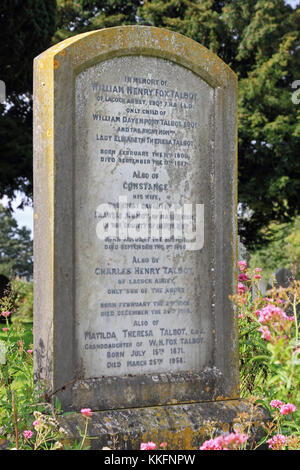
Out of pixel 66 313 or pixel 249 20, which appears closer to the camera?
pixel 66 313

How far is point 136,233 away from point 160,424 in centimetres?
115

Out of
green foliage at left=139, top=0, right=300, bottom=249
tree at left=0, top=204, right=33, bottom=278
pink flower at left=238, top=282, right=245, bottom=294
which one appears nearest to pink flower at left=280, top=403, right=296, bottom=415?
pink flower at left=238, top=282, right=245, bottom=294

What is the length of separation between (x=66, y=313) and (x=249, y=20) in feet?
56.4

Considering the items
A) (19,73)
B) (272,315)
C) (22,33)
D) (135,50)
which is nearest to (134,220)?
(135,50)

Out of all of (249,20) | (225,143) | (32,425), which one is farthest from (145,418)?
(249,20)

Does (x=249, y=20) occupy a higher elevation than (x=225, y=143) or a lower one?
higher

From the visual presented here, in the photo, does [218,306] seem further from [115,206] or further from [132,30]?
[132,30]

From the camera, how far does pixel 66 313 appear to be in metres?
3.37

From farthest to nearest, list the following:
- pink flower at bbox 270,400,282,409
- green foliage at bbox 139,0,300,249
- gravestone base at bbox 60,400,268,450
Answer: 1. green foliage at bbox 139,0,300,249
2. pink flower at bbox 270,400,282,409
3. gravestone base at bbox 60,400,268,450

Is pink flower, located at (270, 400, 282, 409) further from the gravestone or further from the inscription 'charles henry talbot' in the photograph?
the inscription 'charles henry talbot'

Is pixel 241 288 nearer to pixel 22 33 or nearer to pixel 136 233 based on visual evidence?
pixel 136 233

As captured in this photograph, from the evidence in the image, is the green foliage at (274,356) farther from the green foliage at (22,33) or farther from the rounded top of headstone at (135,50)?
the green foliage at (22,33)

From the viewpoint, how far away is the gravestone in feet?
11.1

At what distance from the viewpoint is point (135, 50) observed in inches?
144
